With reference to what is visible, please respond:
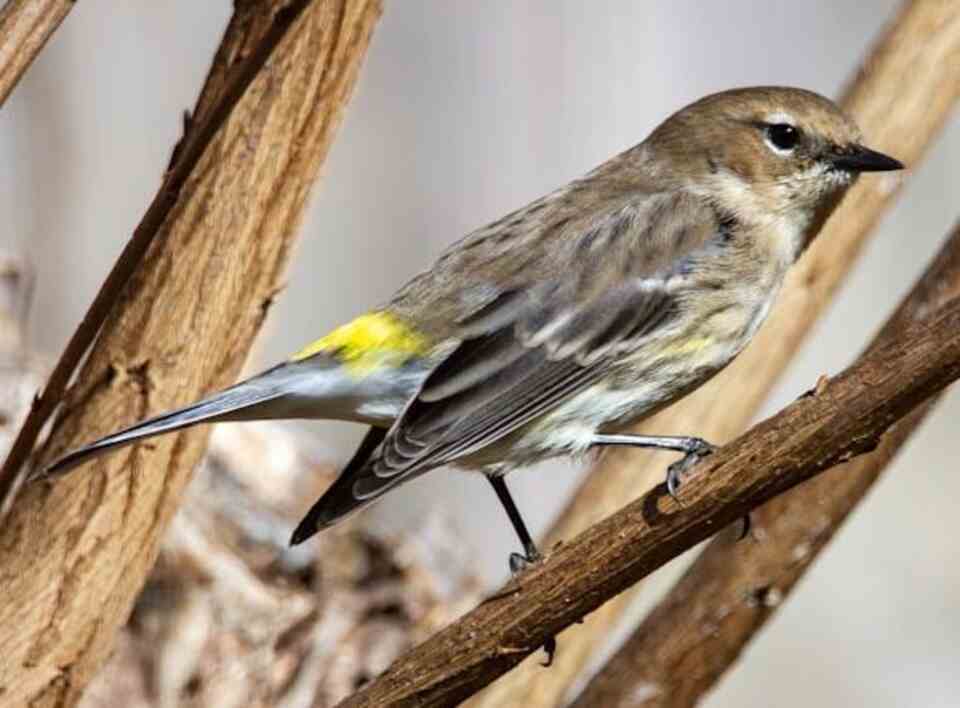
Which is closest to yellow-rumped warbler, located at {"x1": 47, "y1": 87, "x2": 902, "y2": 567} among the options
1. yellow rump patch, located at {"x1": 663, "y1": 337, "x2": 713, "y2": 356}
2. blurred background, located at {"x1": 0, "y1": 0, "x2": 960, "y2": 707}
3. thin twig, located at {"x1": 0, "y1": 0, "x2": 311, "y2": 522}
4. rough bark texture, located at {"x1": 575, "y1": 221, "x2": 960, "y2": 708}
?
yellow rump patch, located at {"x1": 663, "y1": 337, "x2": 713, "y2": 356}

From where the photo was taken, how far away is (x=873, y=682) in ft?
22.7

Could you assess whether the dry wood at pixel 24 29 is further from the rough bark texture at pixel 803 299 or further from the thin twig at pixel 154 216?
the rough bark texture at pixel 803 299

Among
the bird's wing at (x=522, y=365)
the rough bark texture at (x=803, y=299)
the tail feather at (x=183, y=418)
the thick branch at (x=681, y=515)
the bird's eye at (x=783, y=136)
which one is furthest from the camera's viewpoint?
the bird's eye at (x=783, y=136)

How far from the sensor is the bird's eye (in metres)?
4.07

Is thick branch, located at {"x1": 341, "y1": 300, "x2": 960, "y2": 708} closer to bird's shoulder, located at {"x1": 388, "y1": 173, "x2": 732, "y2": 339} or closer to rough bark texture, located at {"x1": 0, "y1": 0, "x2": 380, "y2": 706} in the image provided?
rough bark texture, located at {"x1": 0, "y1": 0, "x2": 380, "y2": 706}

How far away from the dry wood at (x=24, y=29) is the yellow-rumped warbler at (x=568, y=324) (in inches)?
38.4

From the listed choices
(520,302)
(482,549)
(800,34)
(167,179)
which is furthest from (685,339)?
(800,34)

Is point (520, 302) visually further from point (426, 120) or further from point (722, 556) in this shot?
point (426, 120)

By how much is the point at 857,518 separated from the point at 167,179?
5177mm

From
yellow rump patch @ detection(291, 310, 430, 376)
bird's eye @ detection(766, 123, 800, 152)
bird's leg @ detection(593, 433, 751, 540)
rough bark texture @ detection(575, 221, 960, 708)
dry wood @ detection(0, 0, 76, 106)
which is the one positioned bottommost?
rough bark texture @ detection(575, 221, 960, 708)

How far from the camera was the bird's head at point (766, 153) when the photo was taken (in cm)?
396

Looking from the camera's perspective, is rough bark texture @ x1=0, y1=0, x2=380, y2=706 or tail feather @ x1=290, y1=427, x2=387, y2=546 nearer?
rough bark texture @ x1=0, y1=0, x2=380, y2=706

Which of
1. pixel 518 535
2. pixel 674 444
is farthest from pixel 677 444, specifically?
pixel 518 535

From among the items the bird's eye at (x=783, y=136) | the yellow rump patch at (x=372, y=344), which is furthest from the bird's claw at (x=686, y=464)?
the bird's eye at (x=783, y=136)
